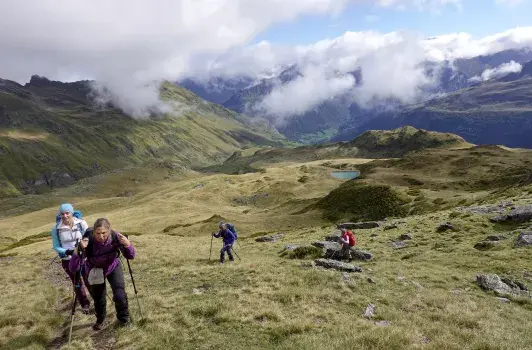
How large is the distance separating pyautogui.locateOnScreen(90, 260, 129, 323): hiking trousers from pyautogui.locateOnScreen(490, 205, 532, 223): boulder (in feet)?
102

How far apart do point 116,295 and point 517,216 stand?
32.1m

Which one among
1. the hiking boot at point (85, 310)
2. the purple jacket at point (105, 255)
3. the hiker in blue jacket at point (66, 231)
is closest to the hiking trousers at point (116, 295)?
the purple jacket at point (105, 255)

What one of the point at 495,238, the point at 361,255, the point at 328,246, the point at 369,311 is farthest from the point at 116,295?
the point at 495,238

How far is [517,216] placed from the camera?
106 feet

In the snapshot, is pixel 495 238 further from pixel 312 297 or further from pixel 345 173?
pixel 345 173

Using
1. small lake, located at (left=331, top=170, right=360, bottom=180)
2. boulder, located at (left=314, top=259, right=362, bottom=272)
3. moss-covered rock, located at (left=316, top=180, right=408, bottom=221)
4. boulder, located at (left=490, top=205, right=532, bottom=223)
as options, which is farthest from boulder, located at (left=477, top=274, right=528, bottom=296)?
small lake, located at (left=331, top=170, right=360, bottom=180)

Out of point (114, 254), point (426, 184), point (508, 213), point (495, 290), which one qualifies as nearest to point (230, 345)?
point (114, 254)

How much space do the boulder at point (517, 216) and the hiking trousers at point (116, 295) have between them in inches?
1228

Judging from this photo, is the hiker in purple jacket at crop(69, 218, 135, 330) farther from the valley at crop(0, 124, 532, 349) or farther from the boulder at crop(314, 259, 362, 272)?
the boulder at crop(314, 259, 362, 272)

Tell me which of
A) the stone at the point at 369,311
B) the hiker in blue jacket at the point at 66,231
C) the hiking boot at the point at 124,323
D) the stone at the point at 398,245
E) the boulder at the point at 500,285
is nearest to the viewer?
the hiking boot at the point at 124,323

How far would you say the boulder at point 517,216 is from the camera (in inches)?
1261

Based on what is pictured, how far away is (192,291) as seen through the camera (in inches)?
733

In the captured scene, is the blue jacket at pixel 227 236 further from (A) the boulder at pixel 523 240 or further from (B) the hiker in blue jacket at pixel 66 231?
(A) the boulder at pixel 523 240

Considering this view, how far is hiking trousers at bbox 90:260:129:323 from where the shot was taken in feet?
42.2
